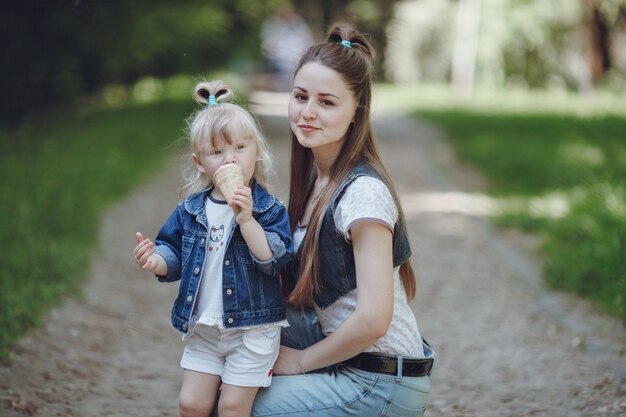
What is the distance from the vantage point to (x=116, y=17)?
9.05ft

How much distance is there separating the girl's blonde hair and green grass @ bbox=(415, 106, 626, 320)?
2682 millimetres

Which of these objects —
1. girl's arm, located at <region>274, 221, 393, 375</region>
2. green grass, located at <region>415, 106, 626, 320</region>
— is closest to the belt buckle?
girl's arm, located at <region>274, 221, 393, 375</region>

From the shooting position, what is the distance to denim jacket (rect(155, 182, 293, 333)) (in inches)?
93.0

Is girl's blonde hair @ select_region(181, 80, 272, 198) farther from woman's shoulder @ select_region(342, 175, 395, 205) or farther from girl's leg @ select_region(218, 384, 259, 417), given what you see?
girl's leg @ select_region(218, 384, 259, 417)

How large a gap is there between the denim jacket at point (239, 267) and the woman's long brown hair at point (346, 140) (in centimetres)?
7

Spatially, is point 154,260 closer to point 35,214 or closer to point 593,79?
point 35,214

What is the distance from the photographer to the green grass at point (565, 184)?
5.04m

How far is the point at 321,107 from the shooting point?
248 cm

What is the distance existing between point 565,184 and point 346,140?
5.57 m

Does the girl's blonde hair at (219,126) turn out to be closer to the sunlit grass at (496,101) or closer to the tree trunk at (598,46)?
the sunlit grass at (496,101)

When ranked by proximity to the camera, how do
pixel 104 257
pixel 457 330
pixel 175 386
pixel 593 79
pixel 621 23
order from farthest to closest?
pixel 593 79, pixel 621 23, pixel 104 257, pixel 457 330, pixel 175 386

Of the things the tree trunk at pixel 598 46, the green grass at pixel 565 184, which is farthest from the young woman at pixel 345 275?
the tree trunk at pixel 598 46

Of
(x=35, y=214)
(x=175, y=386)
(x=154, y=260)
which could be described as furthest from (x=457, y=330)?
(x=35, y=214)

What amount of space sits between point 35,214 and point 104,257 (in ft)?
2.45
